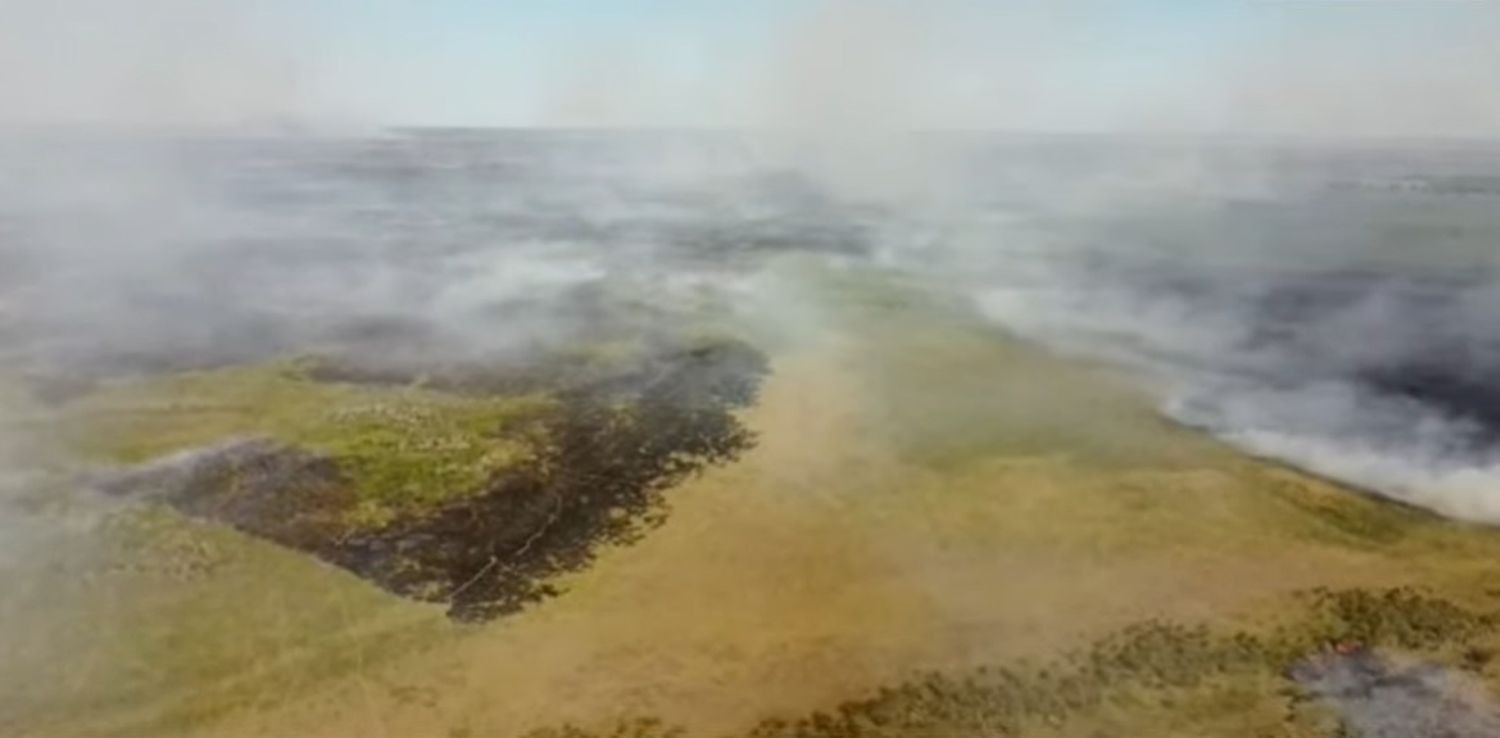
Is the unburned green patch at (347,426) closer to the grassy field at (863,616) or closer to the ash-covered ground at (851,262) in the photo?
the ash-covered ground at (851,262)

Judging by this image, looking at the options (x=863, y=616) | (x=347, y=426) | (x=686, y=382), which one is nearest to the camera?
(x=863, y=616)

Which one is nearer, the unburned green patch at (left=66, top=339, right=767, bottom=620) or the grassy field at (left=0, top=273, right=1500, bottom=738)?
the grassy field at (left=0, top=273, right=1500, bottom=738)

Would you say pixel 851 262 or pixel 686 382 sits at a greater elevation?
pixel 851 262

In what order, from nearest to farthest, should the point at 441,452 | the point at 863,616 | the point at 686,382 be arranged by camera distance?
1. the point at 863,616
2. the point at 441,452
3. the point at 686,382

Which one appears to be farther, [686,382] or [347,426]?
[686,382]

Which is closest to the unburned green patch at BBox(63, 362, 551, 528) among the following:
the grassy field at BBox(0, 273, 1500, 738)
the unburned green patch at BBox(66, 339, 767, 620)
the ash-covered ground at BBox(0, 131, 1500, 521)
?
the unburned green patch at BBox(66, 339, 767, 620)

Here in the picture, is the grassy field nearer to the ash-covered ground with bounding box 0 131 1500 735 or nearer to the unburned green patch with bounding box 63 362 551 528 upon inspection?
the ash-covered ground with bounding box 0 131 1500 735

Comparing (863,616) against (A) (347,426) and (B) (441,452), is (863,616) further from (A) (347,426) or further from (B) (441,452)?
(A) (347,426)

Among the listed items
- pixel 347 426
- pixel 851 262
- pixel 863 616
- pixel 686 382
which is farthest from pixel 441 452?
pixel 851 262

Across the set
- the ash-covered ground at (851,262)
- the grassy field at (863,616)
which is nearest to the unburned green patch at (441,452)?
the grassy field at (863,616)
